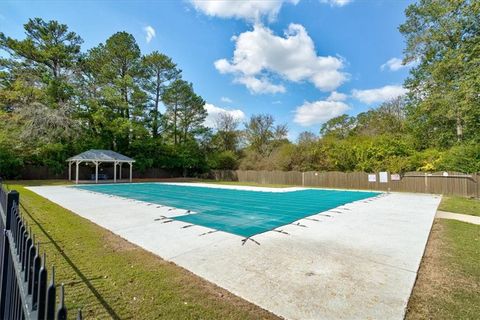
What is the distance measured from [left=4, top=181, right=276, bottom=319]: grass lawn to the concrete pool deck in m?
0.23

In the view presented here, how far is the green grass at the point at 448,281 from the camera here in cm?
250

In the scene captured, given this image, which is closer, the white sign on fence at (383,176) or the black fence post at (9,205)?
the black fence post at (9,205)

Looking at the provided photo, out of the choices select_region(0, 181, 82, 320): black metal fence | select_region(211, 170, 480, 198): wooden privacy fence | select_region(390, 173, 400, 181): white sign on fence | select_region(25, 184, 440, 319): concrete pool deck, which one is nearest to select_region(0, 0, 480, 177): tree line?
select_region(390, 173, 400, 181): white sign on fence

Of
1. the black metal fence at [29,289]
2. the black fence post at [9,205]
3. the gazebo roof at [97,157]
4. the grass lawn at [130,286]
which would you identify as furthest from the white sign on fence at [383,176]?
the gazebo roof at [97,157]

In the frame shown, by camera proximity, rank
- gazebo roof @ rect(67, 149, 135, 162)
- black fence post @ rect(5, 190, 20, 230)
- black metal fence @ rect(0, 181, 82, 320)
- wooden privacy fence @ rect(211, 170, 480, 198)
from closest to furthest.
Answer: black metal fence @ rect(0, 181, 82, 320) < black fence post @ rect(5, 190, 20, 230) < wooden privacy fence @ rect(211, 170, 480, 198) < gazebo roof @ rect(67, 149, 135, 162)

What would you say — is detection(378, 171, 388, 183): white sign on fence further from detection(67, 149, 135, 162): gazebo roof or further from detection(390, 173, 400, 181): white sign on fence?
detection(67, 149, 135, 162): gazebo roof

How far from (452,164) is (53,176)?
28773 mm

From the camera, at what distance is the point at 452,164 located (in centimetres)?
1424

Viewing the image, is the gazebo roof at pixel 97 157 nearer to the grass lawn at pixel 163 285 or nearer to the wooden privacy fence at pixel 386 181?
the wooden privacy fence at pixel 386 181

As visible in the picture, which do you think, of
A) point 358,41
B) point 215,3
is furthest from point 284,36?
point 215,3

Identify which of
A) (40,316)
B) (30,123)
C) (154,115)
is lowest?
(40,316)

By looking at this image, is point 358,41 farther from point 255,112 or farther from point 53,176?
point 53,176

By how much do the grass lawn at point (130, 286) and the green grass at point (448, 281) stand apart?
1.67 m

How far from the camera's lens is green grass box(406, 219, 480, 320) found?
98.3 inches
